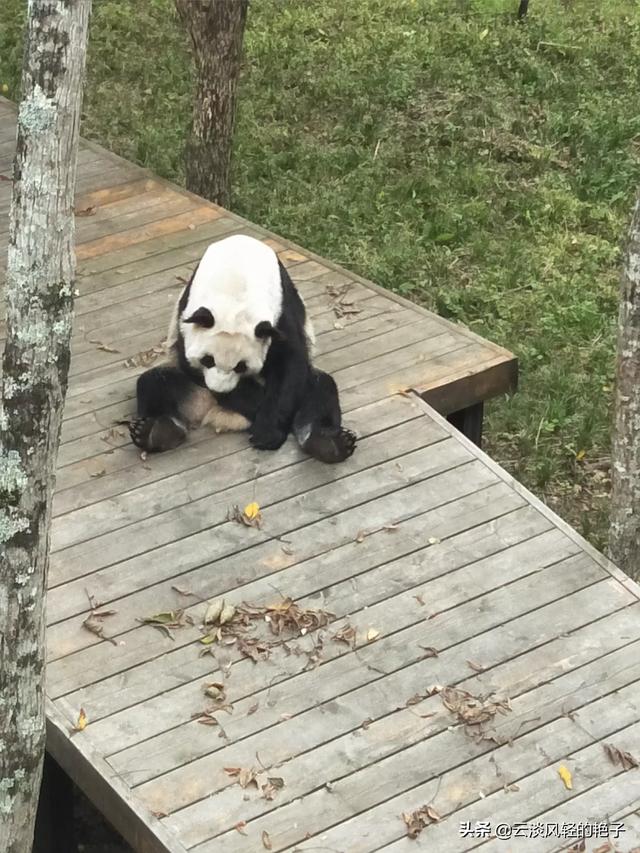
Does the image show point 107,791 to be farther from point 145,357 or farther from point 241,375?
point 145,357

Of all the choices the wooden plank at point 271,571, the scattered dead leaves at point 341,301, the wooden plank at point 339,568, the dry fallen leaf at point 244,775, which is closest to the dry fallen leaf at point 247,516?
the wooden plank at point 271,571

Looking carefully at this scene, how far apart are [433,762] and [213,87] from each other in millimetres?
5383

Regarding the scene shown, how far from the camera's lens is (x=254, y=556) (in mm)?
5051

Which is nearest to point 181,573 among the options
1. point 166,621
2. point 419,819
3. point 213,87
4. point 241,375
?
point 166,621

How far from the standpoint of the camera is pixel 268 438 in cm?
561

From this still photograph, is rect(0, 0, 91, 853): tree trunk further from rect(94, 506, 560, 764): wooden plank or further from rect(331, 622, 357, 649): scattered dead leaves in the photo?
rect(331, 622, 357, 649): scattered dead leaves

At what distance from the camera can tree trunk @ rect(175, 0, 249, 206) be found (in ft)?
26.3

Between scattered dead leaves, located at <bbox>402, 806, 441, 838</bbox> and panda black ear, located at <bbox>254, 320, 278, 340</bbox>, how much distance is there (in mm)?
2231

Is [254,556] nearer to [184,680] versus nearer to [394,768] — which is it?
[184,680]

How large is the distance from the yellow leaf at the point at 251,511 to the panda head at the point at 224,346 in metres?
0.60

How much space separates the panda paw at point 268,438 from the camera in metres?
5.61

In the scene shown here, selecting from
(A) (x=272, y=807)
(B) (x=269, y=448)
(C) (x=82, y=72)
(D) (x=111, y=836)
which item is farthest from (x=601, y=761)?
(C) (x=82, y=72)

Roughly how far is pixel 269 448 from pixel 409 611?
1142 millimetres

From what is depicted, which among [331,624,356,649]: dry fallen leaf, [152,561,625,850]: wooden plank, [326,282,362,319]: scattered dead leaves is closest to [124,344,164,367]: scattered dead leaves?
[326,282,362,319]: scattered dead leaves
